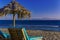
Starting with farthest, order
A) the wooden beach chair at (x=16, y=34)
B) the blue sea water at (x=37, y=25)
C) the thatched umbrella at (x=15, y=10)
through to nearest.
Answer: the blue sea water at (x=37, y=25), the thatched umbrella at (x=15, y=10), the wooden beach chair at (x=16, y=34)

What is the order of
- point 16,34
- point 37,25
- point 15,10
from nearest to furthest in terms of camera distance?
point 16,34, point 15,10, point 37,25

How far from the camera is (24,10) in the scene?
5.69 meters

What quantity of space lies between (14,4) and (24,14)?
41 cm

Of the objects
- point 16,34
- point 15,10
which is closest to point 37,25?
point 15,10

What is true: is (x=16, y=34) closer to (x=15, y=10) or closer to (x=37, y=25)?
(x=15, y=10)

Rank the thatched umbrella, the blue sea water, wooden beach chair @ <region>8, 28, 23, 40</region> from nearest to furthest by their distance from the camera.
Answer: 1. wooden beach chair @ <region>8, 28, 23, 40</region>
2. the thatched umbrella
3. the blue sea water

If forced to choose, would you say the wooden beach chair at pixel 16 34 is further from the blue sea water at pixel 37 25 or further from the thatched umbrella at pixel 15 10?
the blue sea water at pixel 37 25

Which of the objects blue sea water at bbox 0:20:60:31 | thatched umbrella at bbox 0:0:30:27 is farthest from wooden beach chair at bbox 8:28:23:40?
blue sea water at bbox 0:20:60:31

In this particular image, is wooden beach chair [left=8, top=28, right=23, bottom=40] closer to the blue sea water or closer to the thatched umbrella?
the thatched umbrella

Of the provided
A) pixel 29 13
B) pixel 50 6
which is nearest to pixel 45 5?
pixel 50 6

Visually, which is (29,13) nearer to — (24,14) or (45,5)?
(24,14)

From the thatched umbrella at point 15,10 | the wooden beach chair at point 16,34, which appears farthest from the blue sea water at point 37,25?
the wooden beach chair at point 16,34

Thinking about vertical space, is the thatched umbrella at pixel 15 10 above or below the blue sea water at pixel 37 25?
above

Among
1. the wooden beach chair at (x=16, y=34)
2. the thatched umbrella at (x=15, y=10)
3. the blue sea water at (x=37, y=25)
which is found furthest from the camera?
the blue sea water at (x=37, y=25)
